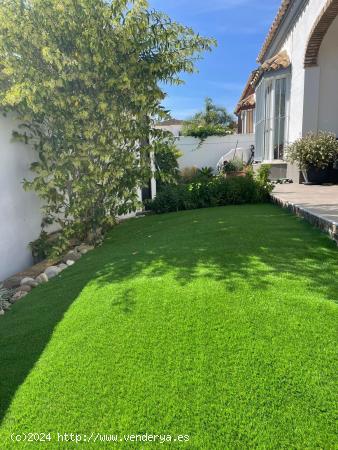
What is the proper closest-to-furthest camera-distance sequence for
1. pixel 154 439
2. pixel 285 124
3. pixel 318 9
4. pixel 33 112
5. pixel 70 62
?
1. pixel 154 439
2. pixel 70 62
3. pixel 33 112
4. pixel 318 9
5. pixel 285 124

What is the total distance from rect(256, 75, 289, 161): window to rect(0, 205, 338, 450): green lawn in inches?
329

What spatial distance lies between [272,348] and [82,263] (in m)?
3.54

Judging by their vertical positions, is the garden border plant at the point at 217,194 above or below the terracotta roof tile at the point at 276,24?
below

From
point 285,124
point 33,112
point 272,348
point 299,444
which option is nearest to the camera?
point 299,444

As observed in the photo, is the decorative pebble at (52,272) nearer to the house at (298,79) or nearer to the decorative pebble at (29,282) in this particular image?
the decorative pebble at (29,282)

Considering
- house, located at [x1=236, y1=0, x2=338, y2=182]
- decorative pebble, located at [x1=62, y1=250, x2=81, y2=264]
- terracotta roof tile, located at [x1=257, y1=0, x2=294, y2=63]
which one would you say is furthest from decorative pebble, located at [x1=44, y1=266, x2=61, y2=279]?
terracotta roof tile, located at [x1=257, y1=0, x2=294, y2=63]

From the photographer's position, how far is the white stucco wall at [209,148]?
1828 centimetres

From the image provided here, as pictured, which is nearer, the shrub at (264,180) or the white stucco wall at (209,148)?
the shrub at (264,180)

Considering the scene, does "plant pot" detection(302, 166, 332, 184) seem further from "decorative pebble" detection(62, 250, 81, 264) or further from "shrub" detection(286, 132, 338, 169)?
"decorative pebble" detection(62, 250, 81, 264)

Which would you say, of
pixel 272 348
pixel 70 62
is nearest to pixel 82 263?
pixel 70 62

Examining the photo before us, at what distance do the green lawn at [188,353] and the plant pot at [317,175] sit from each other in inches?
223

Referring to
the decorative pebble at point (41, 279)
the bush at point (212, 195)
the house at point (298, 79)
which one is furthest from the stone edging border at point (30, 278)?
the house at point (298, 79)

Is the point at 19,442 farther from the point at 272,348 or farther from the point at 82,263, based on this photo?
the point at 82,263

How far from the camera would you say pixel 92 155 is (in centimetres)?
575
